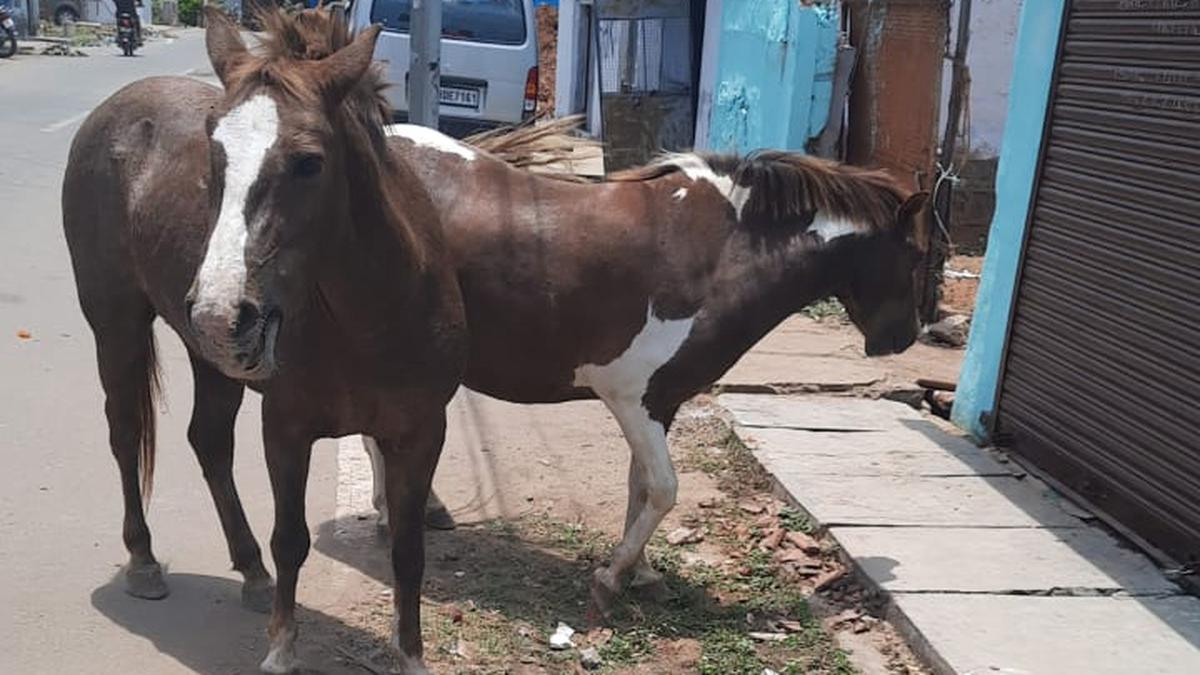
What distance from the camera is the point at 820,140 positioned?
340 inches

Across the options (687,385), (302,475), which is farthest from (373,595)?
(687,385)

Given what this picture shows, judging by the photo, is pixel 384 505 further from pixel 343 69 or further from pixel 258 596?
pixel 343 69

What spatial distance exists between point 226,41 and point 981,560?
3.14m

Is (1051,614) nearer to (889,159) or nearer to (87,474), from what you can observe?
(87,474)

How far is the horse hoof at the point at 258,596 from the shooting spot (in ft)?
12.6

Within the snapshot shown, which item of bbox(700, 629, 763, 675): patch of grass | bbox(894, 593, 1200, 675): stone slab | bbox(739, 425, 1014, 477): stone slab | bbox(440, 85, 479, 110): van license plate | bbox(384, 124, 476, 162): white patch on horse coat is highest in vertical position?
bbox(384, 124, 476, 162): white patch on horse coat

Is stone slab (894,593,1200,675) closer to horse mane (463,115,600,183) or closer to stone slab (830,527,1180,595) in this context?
stone slab (830,527,1180,595)

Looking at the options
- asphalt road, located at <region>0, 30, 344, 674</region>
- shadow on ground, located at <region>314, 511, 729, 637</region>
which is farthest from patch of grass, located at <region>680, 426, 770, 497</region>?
asphalt road, located at <region>0, 30, 344, 674</region>

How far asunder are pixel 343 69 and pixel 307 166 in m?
0.27

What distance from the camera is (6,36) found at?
977 inches

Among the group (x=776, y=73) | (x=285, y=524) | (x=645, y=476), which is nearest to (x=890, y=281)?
(x=645, y=476)

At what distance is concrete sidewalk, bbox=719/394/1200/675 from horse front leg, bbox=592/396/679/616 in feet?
2.69

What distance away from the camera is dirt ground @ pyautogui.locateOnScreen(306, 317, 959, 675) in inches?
147

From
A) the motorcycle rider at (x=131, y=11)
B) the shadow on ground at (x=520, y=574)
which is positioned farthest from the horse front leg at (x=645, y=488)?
the motorcycle rider at (x=131, y=11)
